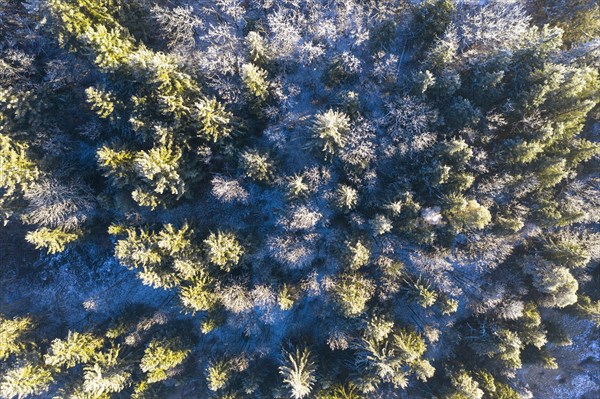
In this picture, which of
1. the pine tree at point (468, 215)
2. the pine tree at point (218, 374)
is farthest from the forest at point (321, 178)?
the pine tree at point (218, 374)

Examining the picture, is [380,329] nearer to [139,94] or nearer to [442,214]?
[442,214]

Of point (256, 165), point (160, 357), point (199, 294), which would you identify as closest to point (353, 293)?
point (199, 294)

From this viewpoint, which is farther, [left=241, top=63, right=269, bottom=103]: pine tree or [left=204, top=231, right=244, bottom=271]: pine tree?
[left=204, top=231, right=244, bottom=271]: pine tree

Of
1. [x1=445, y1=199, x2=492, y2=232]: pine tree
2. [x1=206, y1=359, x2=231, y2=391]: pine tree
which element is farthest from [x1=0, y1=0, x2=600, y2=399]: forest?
[x1=206, y1=359, x2=231, y2=391]: pine tree

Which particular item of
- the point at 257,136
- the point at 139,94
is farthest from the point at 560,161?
the point at 139,94

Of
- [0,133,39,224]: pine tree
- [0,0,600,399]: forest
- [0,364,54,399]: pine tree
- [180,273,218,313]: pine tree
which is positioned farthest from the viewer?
[0,364,54,399]: pine tree

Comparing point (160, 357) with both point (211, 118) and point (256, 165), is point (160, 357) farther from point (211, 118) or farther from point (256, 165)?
point (211, 118)

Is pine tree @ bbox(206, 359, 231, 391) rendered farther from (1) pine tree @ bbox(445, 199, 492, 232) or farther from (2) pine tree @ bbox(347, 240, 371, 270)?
(1) pine tree @ bbox(445, 199, 492, 232)

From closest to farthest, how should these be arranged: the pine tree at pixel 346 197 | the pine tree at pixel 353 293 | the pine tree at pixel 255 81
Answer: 1. the pine tree at pixel 255 81
2. the pine tree at pixel 346 197
3. the pine tree at pixel 353 293

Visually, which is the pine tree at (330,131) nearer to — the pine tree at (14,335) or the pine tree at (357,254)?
the pine tree at (357,254)

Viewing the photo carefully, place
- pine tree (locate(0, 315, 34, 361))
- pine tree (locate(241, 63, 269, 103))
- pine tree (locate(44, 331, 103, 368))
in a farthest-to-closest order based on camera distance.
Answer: pine tree (locate(0, 315, 34, 361))
pine tree (locate(44, 331, 103, 368))
pine tree (locate(241, 63, 269, 103))
